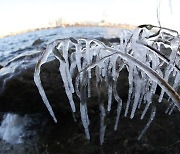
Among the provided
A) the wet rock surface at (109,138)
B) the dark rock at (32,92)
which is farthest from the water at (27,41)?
the wet rock surface at (109,138)

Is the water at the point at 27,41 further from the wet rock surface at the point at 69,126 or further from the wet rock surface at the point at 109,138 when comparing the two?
the wet rock surface at the point at 109,138

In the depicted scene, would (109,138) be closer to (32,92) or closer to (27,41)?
(32,92)

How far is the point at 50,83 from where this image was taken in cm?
381

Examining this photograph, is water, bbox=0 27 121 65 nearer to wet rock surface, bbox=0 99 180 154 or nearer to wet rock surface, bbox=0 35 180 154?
wet rock surface, bbox=0 35 180 154

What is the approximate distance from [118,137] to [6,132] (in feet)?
6.45

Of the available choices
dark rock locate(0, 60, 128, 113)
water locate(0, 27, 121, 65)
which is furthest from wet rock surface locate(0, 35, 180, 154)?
water locate(0, 27, 121, 65)

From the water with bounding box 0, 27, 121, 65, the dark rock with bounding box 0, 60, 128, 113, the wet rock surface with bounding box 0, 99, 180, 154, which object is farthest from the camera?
the water with bounding box 0, 27, 121, 65

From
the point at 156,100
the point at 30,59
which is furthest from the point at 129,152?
the point at 30,59

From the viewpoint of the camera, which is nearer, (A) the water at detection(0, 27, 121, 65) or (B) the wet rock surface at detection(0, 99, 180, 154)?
(B) the wet rock surface at detection(0, 99, 180, 154)

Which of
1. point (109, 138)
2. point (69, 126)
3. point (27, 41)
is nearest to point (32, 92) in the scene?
point (69, 126)

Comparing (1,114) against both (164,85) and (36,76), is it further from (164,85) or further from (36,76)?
(164,85)

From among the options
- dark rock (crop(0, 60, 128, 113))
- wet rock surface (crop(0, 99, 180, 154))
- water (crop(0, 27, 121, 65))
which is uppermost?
dark rock (crop(0, 60, 128, 113))

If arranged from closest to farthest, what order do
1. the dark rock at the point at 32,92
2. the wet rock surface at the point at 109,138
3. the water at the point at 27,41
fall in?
the wet rock surface at the point at 109,138 → the dark rock at the point at 32,92 → the water at the point at 27,41

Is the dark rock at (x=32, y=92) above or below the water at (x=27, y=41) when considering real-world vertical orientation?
above
